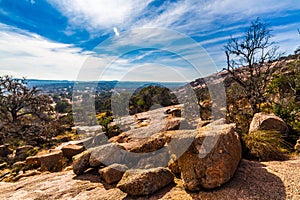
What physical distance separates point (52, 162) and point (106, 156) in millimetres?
3948

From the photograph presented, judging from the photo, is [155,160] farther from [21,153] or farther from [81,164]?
[21,153]

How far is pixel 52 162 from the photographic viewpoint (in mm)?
8234

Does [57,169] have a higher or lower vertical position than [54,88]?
lower

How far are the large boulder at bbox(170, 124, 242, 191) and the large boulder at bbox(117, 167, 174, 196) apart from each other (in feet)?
1.80

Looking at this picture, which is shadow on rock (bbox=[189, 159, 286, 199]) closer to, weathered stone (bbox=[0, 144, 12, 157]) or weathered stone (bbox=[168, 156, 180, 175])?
weathered stone (bbox=[168, 156, 180, 175])

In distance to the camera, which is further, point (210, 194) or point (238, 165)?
point (238, 165)

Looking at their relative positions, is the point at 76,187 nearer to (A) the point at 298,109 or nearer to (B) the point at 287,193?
(B) the point at 287,193

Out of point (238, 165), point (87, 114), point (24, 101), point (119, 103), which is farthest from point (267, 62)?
point (24, 101)

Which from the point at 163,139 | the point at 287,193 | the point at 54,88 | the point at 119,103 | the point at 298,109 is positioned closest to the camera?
the point at 287,193

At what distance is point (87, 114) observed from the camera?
76.0 ft

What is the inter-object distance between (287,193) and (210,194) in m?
1.35

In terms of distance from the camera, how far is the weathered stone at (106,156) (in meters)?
5.70

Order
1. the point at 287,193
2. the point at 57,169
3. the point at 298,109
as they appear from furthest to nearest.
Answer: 1. the point at 298,109
2. the point at 57,169
3. the point at 287,193

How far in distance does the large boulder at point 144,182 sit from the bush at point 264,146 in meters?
2.66
